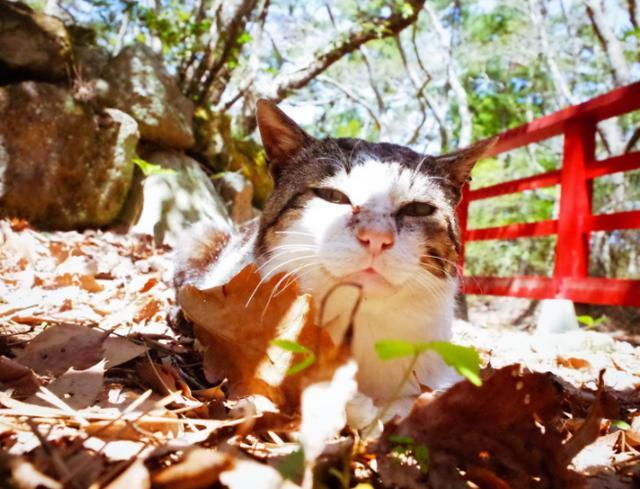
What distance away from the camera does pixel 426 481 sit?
0.89 meters

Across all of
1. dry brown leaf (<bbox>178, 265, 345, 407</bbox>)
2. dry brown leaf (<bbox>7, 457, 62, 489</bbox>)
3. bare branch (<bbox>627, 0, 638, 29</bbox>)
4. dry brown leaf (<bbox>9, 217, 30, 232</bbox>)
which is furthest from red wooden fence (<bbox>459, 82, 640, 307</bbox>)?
bare branch (<bbox>627, 0, 638, 29</bbox>)

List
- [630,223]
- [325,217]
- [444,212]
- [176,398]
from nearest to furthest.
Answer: [176,398]
[325,217]
[444,212]
[630,223]

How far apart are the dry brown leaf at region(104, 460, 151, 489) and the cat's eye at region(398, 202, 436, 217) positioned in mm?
1271

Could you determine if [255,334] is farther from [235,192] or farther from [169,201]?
[235,192]

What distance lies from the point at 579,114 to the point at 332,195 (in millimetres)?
4076

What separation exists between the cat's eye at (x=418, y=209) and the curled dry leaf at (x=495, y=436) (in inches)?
33.1

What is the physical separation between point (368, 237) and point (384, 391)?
54 centimetres

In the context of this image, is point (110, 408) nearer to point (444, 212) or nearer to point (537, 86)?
point (444, 212)

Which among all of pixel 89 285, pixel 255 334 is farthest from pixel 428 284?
pixel 89 285

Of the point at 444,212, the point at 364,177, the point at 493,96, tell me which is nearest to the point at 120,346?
the point at 364,177

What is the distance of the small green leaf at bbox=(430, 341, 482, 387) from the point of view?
69 cm

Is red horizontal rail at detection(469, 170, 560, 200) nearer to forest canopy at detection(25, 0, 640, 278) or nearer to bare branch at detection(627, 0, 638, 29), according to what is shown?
forest canopy at detection(25, 0, 640, 278)

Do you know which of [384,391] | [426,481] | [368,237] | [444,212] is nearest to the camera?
[426,481]

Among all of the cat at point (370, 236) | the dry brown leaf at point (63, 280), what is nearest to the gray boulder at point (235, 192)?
the dry brown leaf at point (63, 280)
